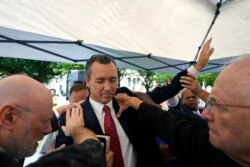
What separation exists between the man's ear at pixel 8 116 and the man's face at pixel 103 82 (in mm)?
947

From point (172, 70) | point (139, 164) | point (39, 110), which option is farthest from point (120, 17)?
point (172, 70)

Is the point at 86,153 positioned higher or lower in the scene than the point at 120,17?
lower

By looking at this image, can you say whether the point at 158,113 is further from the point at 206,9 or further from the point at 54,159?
the point at 206,9

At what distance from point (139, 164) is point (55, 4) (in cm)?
144

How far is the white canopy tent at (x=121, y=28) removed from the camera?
A: 8.47ft

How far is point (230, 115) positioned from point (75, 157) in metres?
0.75

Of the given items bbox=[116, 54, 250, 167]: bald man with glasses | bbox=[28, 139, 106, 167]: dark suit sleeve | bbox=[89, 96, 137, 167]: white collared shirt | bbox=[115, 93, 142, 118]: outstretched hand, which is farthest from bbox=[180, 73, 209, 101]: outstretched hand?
bbox=[28, 139, 106, 167]: dark suit sleeve

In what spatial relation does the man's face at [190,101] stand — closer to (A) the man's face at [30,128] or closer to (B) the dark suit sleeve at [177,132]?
(B) the dark suit sleeve at [177,132]

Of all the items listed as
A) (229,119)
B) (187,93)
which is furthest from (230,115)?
(187,93)

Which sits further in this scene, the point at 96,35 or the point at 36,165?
the point at 96,35

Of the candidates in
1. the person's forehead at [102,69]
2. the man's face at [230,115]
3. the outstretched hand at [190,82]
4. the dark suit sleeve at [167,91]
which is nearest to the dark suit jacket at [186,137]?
the man's face at [230,115]

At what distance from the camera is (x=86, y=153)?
112cm

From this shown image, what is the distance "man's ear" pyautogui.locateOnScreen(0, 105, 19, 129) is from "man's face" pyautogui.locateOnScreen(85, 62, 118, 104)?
0.95 m

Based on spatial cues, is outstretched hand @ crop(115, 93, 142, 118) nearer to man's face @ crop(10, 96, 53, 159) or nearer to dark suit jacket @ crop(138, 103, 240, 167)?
dark suit jacket @ crop(138, 103, 240, 167)
